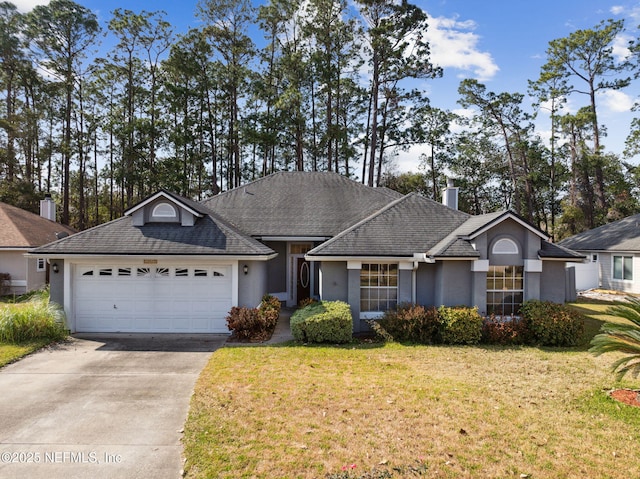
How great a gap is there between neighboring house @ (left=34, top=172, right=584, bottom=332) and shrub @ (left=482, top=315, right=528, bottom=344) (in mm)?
651

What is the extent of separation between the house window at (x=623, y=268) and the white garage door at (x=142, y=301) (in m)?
23.5

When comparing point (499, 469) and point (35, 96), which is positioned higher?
point (35, 96)

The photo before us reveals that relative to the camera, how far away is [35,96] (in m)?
31.1

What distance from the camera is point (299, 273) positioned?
16.0 metres

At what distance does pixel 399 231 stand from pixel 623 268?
18.1 m

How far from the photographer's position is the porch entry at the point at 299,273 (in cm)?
1584

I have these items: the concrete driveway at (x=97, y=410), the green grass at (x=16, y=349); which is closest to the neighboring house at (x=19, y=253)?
the green grass at (x=16, y=349)

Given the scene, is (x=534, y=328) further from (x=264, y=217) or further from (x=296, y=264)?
(x=264, y=217)

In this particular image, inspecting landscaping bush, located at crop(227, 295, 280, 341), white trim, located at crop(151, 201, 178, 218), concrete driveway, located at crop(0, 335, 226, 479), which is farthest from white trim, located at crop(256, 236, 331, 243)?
concrete driveway, located at crop(0, 335, 226, 479)

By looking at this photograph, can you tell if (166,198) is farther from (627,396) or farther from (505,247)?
(627,396)

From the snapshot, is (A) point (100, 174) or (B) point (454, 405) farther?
(A) point (100, 174)

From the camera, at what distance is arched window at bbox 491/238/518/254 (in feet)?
36.4

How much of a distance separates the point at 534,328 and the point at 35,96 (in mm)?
41562

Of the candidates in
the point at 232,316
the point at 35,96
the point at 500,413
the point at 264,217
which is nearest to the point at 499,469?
the point at 500,413
